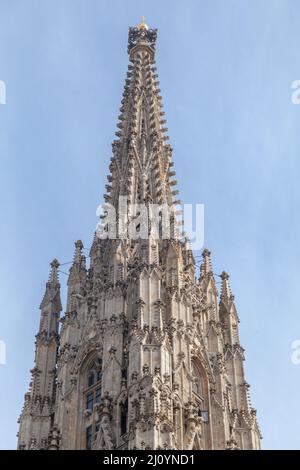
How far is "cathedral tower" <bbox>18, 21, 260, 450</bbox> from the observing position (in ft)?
176

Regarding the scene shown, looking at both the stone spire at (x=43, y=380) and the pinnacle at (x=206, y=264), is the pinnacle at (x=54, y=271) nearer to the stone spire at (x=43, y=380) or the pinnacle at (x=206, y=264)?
the stone spire at (x=43, y=380)

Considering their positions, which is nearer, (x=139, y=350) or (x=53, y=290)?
(x=139, y=350)

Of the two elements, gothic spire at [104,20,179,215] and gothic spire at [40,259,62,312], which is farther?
gothic spire at [104,20,179,215]

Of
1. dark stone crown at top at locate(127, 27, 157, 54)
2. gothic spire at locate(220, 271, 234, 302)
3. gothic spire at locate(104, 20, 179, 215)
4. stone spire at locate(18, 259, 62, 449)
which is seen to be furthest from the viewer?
dark stone crown at top at locate(127, 27, 157, 54)

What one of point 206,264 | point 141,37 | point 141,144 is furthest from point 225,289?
point 141,37

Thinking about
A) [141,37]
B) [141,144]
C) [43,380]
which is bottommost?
[43,380]

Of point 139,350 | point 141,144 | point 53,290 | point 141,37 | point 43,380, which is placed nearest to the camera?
point 139,350

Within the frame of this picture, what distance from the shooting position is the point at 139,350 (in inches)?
2168

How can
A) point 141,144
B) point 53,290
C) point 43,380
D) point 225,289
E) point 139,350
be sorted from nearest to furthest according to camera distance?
point 139,350, point 43,380, point 53,290, point 225,289, point 141,144

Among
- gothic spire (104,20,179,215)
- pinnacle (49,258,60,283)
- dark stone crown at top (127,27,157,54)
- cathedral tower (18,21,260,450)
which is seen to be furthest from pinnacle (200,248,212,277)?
dark stone crown at top (127,27,157,54)

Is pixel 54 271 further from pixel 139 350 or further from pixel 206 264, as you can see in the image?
pixel 139 350

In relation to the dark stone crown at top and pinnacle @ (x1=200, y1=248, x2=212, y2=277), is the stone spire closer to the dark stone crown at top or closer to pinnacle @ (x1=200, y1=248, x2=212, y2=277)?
pinnacle @ (x1=200, y1=248, x2=212, y2=277)
